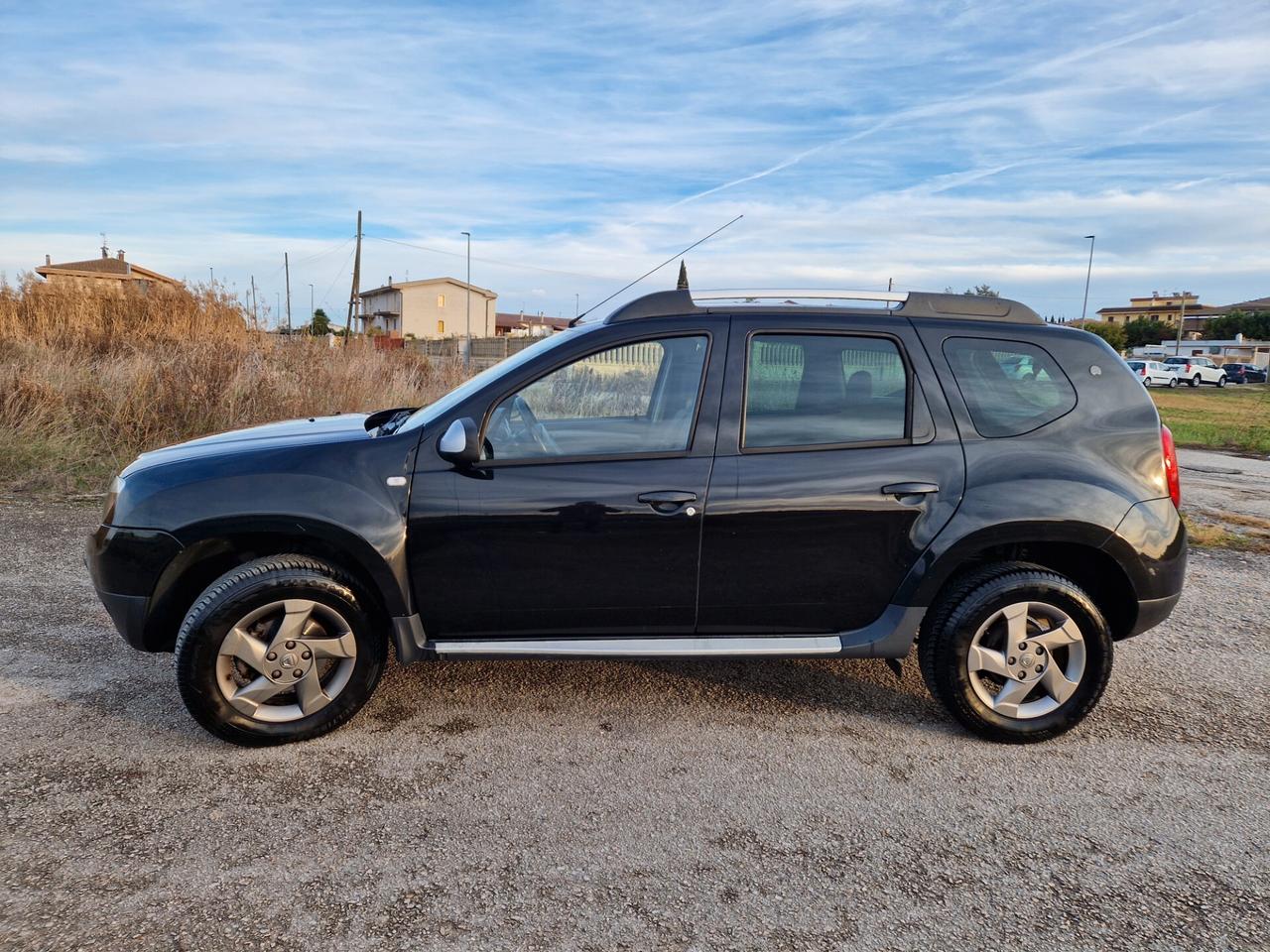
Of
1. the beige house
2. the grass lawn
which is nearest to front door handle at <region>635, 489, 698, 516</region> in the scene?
the grass lawn

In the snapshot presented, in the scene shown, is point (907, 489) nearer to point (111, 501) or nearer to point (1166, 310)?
point (111, 501)

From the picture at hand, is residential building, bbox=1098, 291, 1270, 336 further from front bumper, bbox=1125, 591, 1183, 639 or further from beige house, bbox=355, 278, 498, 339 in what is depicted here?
front bumper, bbox=1125, 591, 1183, 639

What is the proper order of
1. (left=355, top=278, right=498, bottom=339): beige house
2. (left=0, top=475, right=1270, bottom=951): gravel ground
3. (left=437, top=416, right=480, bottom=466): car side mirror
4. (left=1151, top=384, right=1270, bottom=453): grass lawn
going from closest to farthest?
(left=0, top=475, right=1270, bottom=951): gravel ground, (left=437, top=416, right=480, bottom=466): car side mirror, (left=1151, top=384, right=1270, bottom=453): grass lawn, (left=355, top=278, right=498, bottom=339): beige house

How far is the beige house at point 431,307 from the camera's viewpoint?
73600 mm

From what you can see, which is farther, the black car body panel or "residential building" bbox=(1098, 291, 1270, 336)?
"residential building" bbox=(1098, 291, 1270, 336)

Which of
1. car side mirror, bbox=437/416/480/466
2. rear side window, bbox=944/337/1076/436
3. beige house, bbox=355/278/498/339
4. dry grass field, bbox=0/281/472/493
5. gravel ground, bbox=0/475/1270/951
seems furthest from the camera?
beige house, bbox=355/278/498/339

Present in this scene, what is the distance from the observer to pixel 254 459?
3320 mm

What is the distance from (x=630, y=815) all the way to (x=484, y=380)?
182cm

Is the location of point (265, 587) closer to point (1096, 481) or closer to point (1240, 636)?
point (1096, 481)

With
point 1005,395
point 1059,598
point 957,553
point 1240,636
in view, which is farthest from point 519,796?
point 1240,636

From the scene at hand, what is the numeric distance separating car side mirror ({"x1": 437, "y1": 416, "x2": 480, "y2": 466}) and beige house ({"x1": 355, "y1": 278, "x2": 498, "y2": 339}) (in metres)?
70.5

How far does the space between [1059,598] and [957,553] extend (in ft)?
1.46

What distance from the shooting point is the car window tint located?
3.44 metres

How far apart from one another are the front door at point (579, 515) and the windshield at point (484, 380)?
0.13 metres
